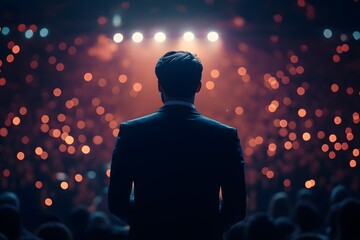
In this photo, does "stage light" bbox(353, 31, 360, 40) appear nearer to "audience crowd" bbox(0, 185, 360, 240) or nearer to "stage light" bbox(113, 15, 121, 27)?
"stage light" bbox(113, 15, 121, 27)

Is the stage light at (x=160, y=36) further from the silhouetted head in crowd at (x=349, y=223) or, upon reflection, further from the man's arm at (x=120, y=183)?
the man's arm at (x=120, y=183)

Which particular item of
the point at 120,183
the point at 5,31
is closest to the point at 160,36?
the point at 5,31

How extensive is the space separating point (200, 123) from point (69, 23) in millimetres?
10029

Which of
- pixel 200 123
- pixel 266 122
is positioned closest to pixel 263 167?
pixel 266 122

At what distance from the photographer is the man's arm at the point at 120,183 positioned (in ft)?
7.03

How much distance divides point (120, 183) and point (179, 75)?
463 millimetres

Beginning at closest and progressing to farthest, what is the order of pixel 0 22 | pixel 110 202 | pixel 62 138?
pixel 110 202, pixel 0 22, pixel 62 138

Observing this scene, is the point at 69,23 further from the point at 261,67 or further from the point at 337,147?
the point at 337,147

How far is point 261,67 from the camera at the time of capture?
46.8ft

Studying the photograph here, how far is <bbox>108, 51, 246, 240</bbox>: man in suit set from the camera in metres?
2.13

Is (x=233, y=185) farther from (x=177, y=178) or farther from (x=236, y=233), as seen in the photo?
(x=236, y=233)

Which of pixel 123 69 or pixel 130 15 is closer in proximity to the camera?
pixel 130 15

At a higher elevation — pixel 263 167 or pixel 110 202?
pixel 263 167

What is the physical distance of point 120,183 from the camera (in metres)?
2.14
